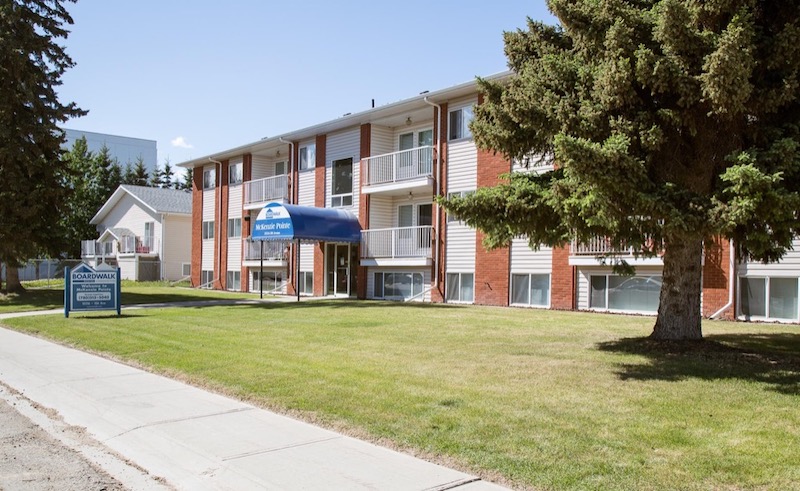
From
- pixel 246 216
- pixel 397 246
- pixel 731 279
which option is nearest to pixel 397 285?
pixel 397 246

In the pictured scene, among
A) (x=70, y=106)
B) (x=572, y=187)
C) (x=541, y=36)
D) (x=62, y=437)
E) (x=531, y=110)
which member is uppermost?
(x=70, y=106)

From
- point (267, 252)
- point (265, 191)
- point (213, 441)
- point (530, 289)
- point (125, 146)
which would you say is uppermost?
point (125, 146)

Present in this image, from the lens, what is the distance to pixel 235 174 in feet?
120

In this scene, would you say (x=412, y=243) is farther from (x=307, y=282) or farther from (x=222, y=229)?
(x=222, y=229)

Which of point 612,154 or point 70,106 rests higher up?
point 70,106

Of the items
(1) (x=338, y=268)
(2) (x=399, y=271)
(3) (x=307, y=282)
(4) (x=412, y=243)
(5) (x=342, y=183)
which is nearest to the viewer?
(4) (x=412, y=243)

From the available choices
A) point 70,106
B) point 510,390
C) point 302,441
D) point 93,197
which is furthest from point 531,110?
point 93,197

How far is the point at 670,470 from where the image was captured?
193 inches

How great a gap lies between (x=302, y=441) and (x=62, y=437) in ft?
8.44

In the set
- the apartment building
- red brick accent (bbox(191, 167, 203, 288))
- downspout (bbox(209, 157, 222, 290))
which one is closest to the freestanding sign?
the apartment building

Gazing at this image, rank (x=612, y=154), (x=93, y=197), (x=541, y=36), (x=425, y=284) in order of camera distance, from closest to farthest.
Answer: (x=612, y=154)
(x=541, y=36)
(x=425, y=284)
(x=93, y=197)

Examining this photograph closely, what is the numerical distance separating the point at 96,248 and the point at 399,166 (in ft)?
116

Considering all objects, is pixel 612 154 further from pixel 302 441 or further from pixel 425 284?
pixel 425 284

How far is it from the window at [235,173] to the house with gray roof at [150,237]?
37.5 feet
